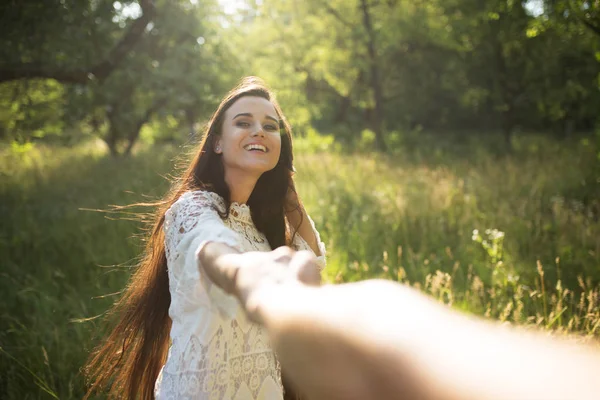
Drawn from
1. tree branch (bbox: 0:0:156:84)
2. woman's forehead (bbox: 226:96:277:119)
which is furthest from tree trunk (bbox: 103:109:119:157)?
woman's forehead (bbox: 226:96:277:119)

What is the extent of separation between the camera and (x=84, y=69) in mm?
7836

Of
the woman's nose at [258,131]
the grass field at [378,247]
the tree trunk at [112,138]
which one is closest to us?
the woman's nose at [258,131]

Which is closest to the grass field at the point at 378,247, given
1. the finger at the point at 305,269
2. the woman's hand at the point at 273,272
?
the woman's hand at the point at 273,272

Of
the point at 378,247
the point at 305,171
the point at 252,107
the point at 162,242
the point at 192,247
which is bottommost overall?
the point at 378,247

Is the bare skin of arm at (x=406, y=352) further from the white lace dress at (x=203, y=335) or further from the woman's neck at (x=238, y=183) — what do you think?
the woman's neck at (x=238, y=183)

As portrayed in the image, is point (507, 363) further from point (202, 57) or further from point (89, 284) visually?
point (202, 57)

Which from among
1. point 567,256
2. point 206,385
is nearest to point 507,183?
point 567,256

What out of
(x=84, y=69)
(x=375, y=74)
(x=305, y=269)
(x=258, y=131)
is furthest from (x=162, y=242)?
(x=375, y=74)

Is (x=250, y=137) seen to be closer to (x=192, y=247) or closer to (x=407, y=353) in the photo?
(x=192, y=247)

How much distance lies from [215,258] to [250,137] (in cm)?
86

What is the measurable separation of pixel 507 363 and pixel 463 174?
27.8 ft

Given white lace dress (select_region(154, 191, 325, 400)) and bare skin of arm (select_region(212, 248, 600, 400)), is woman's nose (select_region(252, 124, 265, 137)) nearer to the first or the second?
white lace dress (select_region(154, 191, 325, 400))

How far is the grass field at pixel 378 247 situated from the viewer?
10.2ft

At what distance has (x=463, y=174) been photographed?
843 cm
